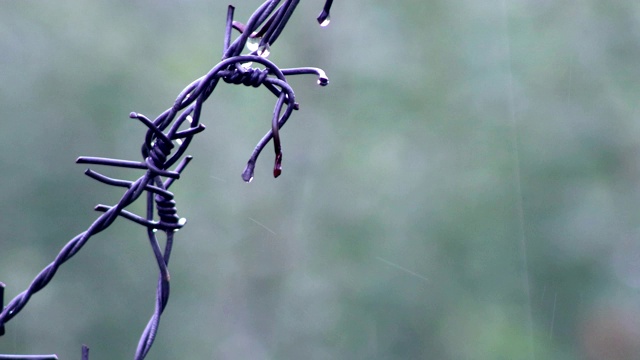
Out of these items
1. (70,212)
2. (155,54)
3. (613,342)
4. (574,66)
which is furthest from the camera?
(613,342)

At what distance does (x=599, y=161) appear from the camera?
587 cm

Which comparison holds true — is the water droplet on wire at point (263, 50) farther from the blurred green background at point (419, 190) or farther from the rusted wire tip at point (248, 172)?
the blurred green background at point (419, 190)

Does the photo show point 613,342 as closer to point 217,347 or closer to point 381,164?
point 381,164

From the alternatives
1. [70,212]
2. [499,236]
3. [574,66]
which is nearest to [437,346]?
[499,236]

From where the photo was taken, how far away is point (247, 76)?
768 mm

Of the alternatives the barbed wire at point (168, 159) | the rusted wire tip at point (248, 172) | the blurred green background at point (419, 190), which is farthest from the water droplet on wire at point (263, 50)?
the blurred green background at point (419, 190)

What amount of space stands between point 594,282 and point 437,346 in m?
1.26

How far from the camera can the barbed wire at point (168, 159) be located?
27.4 inches

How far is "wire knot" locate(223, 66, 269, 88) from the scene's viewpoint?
765 millimetres

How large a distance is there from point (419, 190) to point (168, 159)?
211 inches

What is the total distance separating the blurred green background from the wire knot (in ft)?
15.8

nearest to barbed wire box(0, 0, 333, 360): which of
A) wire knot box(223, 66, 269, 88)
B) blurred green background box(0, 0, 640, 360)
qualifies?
wire knot box(223, 66, 269, 88)

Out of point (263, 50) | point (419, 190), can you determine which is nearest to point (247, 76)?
point (263, 50)

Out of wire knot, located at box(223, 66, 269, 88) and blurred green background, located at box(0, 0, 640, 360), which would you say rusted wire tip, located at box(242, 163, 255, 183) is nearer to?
wire knot, located at box(223, 66, 269, 88)
